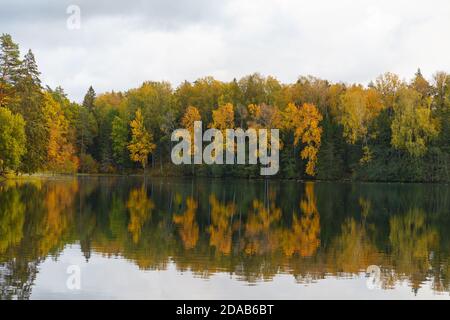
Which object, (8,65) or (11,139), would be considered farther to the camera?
(8,65)

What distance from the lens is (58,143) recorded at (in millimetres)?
86812

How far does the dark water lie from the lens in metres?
14.6

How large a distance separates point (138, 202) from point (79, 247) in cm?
1889

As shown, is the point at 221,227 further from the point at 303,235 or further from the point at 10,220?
the point at 10,220

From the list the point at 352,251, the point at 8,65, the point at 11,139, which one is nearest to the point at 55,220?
the point at 352,251

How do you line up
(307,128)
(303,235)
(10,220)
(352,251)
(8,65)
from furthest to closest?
(307,128) < (8,65) < (10,220) < (303,235) < (352,251)

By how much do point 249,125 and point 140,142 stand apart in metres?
18.1

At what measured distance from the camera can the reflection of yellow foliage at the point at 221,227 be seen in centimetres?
2177

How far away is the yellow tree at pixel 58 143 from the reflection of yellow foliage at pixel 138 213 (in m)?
38.6
